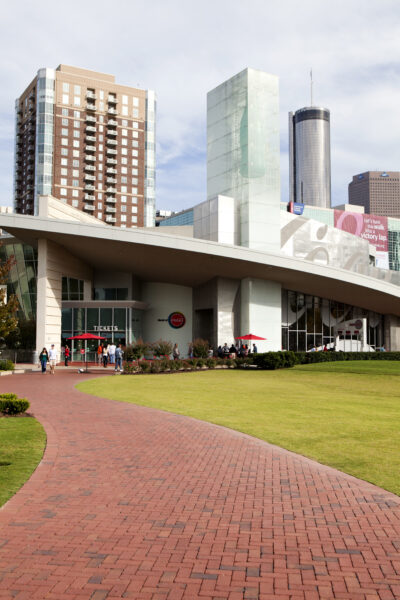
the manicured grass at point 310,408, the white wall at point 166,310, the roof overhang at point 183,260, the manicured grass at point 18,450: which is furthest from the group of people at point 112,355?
the manicured grass at point 18,450

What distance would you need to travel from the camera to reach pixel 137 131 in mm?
111875

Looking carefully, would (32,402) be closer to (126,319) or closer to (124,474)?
(124,474)

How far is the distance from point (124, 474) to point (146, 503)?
1362 mm

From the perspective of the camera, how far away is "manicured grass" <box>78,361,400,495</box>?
29.1ft

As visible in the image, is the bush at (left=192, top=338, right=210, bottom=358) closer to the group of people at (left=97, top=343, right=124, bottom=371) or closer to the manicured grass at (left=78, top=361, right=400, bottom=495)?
the group of people at (left=97, top=343, right=124, bottom=371)

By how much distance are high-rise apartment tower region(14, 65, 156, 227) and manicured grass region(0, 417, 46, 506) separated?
95906 millimetres

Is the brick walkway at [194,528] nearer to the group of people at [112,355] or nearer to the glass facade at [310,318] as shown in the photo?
the group of people at [112,355]

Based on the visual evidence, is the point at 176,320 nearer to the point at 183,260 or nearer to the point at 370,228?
the point at 183,260

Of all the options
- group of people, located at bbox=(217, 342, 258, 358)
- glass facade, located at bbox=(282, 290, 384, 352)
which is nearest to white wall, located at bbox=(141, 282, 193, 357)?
glass facade, located at bbox=(282, 290, 384, 352)

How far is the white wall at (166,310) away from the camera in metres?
50.9

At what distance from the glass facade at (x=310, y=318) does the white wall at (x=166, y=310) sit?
31.5 ft

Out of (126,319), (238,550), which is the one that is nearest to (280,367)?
(126,319)

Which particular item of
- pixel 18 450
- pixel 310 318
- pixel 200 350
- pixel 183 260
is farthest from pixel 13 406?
pixel 310 318

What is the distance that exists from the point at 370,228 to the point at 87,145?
75.4 metres
